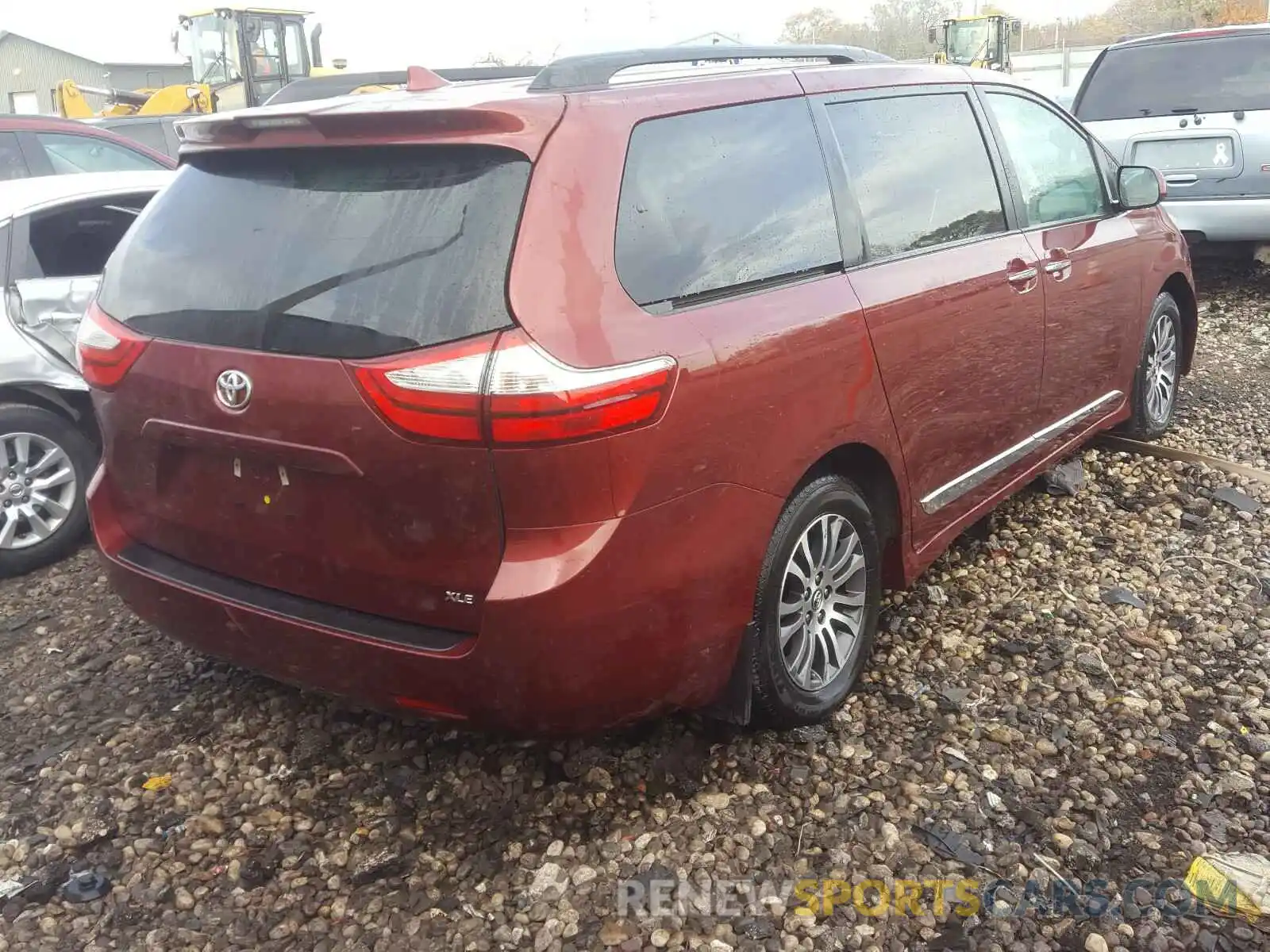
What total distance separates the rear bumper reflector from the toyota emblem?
492mm

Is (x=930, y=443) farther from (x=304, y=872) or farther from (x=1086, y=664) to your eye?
(x=304, y=872)

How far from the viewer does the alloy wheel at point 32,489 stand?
4512 mm

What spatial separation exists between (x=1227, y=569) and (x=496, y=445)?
3.15 metres

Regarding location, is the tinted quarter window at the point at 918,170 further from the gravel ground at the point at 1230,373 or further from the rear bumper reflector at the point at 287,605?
the gravel ground at the point at 1230,373

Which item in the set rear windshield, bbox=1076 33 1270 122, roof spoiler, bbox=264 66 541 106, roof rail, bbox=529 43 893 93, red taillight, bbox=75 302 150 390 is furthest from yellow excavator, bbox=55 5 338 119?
red taillight, bbox=75 302 150 390

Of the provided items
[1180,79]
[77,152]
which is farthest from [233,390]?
[1180,79]

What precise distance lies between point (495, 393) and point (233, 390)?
0.67 meters

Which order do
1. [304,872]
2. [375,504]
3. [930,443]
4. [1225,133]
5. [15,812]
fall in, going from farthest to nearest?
[1225,133] < [930,443] < [15,812] < [304,872] < [375,504]

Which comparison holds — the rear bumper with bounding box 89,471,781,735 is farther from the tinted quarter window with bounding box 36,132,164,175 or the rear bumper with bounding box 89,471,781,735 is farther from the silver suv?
the silver suv

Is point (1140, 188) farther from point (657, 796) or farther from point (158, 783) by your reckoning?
point (158, 783)

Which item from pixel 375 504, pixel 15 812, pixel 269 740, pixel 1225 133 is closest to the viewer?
pixel 375 504

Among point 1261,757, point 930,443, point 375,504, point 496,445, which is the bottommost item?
point 1261,757

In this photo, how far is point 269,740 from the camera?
3.19m

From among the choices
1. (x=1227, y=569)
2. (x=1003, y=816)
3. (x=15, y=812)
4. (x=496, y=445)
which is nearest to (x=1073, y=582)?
(x=1227, y=569)
